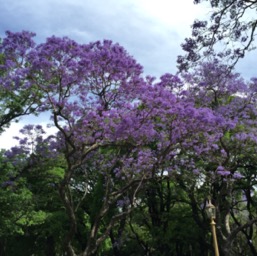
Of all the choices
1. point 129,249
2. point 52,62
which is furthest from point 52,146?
point 129,249

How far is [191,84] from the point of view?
63.3 feet

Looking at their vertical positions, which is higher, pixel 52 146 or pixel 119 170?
pixel 52 146

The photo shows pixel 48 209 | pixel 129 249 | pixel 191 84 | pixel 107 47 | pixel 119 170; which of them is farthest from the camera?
pixel 129 249

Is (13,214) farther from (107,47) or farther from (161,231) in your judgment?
(107,47)

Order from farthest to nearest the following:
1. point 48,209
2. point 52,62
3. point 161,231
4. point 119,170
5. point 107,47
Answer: point 48,209 → point 161,231 → point 119,170 → point 107,47 → point 52,62

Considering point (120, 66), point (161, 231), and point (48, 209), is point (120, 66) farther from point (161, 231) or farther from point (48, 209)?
point (48, 209)

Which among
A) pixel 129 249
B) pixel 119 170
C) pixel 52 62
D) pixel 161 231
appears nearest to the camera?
pixel 52 62

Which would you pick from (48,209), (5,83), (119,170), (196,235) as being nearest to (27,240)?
(48,209)

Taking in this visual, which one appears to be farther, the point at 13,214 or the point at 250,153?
the point at 13,214

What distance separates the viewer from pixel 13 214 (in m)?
20.1

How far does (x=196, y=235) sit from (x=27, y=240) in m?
11.3

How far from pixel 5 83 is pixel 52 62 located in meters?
2.20

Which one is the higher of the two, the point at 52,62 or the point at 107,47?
the point at 107,47

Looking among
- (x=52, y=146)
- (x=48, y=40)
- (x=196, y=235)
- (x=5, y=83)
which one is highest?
(x=48, y=40)
